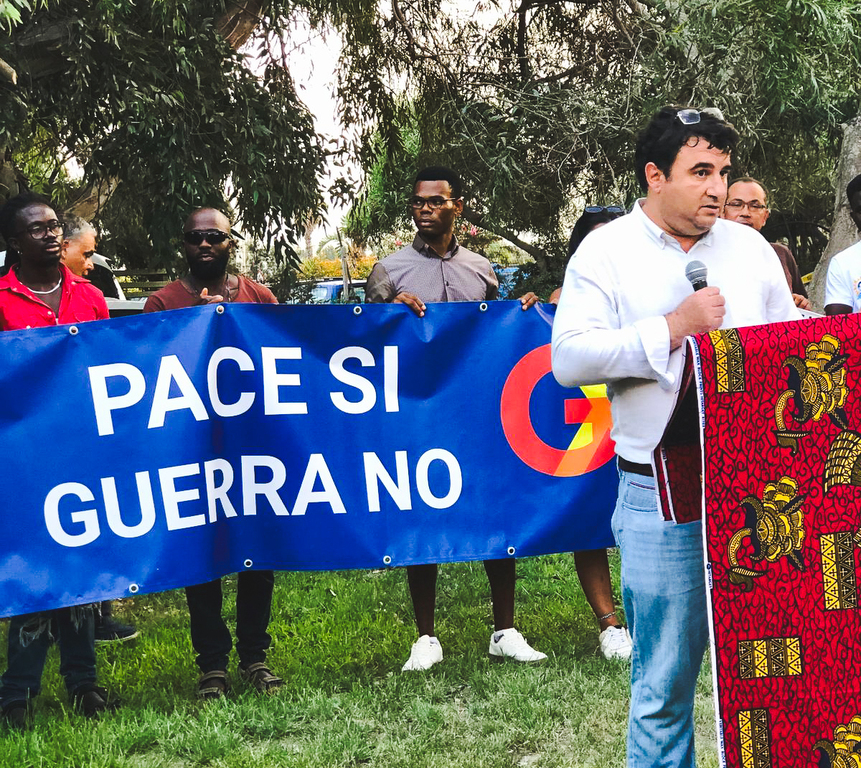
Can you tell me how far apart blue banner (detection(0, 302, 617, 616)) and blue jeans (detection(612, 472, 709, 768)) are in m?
2.06

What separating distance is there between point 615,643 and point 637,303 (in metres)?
2.67

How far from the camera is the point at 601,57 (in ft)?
40.5

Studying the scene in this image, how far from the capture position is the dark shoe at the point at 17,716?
14.2 ft

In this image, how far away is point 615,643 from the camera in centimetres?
509

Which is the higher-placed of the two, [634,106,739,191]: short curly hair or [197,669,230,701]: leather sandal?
[634,106,739,191]: short curly hair

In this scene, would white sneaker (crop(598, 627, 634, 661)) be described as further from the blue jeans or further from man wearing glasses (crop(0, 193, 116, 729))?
man wearing glasses (crop(0, 193, 116, 729))

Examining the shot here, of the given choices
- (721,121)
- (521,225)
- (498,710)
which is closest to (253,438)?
(498,710)

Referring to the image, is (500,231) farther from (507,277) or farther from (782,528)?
(782,528)

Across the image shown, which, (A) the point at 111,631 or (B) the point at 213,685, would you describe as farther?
(A) the point at 111,631

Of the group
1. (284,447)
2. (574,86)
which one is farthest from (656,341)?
(574,86)

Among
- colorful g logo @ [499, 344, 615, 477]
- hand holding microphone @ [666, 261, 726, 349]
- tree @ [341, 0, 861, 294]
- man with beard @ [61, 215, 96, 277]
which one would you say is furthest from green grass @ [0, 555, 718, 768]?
tree @ [341, 0, 861, 294]

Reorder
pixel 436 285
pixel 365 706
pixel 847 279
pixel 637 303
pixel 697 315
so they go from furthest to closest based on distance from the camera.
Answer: pixel 436 285 < pixel 847 279 < pixel 365 706 < pixel 637 303 < pixel 697 315

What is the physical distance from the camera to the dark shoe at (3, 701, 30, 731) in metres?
4.34

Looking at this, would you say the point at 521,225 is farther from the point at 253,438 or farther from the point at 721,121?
the point at 721,121
